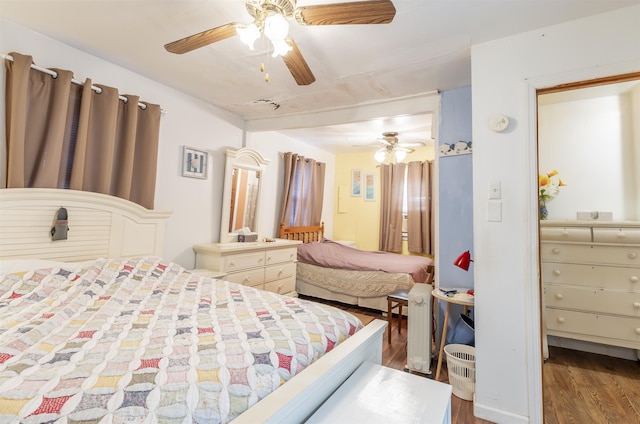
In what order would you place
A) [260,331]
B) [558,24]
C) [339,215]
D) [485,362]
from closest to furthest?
[260,331] < [558,24] < [485,362] < [339,215]

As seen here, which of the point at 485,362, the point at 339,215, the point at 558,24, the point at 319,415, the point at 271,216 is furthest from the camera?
the point at 339,215

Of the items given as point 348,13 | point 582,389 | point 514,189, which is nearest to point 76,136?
point 348,13

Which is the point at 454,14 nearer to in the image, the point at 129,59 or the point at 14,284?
the point at 129,59

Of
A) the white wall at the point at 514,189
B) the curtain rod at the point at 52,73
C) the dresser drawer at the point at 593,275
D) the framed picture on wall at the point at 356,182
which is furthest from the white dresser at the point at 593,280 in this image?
the curtain rod at the point at 52,73

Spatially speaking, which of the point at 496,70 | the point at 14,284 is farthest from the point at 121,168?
the point at 496,70

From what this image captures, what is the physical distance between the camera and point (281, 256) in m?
3.54

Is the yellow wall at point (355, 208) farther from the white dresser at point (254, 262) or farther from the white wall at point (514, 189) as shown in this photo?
the white wall at point (514, 189)

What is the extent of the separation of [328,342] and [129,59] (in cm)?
263

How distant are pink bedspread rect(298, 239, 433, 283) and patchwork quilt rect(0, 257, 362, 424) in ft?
6.57

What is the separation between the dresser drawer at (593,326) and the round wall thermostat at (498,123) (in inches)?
73.3

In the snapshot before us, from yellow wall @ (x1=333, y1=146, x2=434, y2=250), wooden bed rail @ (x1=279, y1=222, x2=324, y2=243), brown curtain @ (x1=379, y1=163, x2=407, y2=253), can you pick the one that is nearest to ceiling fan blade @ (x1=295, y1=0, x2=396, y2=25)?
wooden bed rail @ (x1=279, y1=222, x2=324, y2=243)

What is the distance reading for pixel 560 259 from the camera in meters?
2.56

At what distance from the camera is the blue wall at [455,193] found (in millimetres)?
2420

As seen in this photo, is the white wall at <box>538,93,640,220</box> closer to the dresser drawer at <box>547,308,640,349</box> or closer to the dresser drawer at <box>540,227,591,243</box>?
the dresser drawer at <box>540,227,591,243</box>
